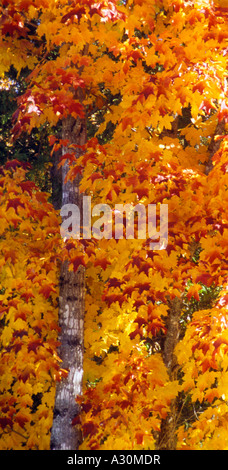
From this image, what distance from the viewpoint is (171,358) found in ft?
20.4

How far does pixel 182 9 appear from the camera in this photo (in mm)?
4891

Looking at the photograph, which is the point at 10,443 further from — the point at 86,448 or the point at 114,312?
the point at 114,312

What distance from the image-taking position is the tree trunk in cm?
557

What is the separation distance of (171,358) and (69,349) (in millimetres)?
1361

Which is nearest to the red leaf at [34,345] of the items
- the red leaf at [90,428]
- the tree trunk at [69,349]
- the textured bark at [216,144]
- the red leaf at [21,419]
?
the tree trunk at [69,349]

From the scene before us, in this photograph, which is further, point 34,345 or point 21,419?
point 21,419

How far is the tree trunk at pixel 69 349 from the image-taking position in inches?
219

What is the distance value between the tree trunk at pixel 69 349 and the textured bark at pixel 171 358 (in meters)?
1.15

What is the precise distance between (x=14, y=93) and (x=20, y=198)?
386cm

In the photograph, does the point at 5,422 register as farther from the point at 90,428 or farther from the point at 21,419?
the point at 90,428

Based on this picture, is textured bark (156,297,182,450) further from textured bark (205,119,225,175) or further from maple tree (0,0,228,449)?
textured bark (205,119,225,175)

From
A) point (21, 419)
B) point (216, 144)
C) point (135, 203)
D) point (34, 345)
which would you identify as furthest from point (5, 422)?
point (216, 144)

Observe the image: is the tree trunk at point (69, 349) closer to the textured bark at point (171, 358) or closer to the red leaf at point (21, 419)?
the red leaf at point (21, 419)

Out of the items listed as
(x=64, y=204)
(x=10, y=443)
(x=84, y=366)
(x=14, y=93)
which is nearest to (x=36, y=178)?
(x=14, y=93)
